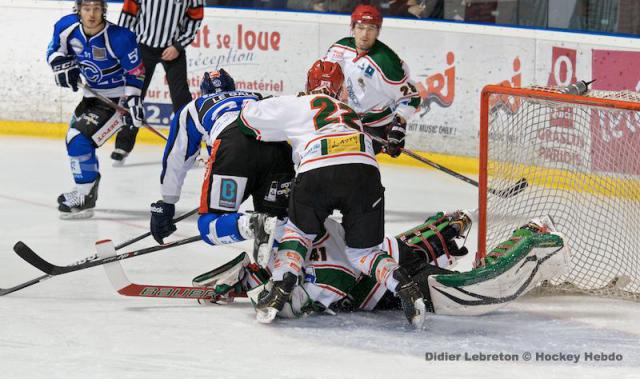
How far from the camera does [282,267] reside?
11.7 feet

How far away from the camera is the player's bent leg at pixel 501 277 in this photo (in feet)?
12.0

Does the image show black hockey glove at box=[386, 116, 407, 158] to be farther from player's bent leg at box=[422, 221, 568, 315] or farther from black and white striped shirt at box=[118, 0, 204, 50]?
black and white striped shirt at box=[118, 0, 204, 50]

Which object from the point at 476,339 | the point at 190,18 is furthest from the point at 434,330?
the point at 190,18

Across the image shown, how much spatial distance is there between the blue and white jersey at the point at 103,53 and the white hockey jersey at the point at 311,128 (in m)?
1.95

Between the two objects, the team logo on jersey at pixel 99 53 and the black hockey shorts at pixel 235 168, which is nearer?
the black hockey shorts at pixel 235 168

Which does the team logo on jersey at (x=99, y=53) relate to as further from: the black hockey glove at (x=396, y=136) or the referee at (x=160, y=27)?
the black hockey glove at (x=396, y=136)

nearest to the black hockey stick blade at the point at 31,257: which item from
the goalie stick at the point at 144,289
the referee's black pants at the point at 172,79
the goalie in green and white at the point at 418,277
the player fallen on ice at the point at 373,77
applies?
the goalie stick at the point at 144,289

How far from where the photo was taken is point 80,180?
552cm

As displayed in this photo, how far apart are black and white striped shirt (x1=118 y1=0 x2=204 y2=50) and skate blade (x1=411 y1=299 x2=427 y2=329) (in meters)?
3.47

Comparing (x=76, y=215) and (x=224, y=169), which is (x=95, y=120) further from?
(x=224, y=169)

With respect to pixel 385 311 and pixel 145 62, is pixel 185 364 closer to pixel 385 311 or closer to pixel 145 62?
pixel 385 311

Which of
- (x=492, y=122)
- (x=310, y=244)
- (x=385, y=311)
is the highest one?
(x=492, y=122)

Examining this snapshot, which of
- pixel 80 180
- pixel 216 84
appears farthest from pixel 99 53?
pixel 216 84

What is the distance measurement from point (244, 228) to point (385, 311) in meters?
0.57
